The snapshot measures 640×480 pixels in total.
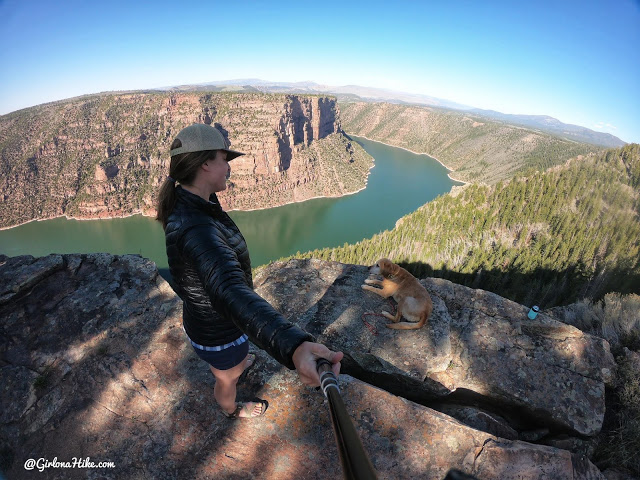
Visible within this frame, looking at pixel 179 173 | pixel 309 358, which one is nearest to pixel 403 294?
pixel 309 358

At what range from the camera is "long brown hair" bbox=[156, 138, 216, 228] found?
2223 millimetres

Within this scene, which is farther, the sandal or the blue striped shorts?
the sandal

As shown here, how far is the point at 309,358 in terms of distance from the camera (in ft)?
4.83

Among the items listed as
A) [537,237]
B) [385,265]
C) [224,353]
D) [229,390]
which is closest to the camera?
[224,353]

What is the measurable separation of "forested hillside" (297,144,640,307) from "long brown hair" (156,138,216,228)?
33.2 metres

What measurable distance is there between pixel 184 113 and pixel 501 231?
117588 millimetres

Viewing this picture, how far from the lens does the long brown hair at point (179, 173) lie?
2.22 metres

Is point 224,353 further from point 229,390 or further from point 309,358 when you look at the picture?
point 309,358

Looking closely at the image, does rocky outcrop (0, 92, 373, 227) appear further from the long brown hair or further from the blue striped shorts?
the long brown hair

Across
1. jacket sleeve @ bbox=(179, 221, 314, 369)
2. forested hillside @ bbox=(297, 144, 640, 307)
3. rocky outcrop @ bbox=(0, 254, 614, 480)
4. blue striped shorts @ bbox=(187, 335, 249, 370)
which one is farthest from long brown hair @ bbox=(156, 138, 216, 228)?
forested hillside @ bbox=(297, 144, 640, 307)

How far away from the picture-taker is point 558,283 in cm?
3103

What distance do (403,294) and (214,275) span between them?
4.46m

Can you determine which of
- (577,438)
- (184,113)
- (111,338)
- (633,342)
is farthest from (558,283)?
(184,113)

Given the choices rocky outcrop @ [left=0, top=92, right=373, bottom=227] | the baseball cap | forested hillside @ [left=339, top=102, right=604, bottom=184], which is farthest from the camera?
forested hillside @ [left=339, top=102, right=604, bottom=184]
